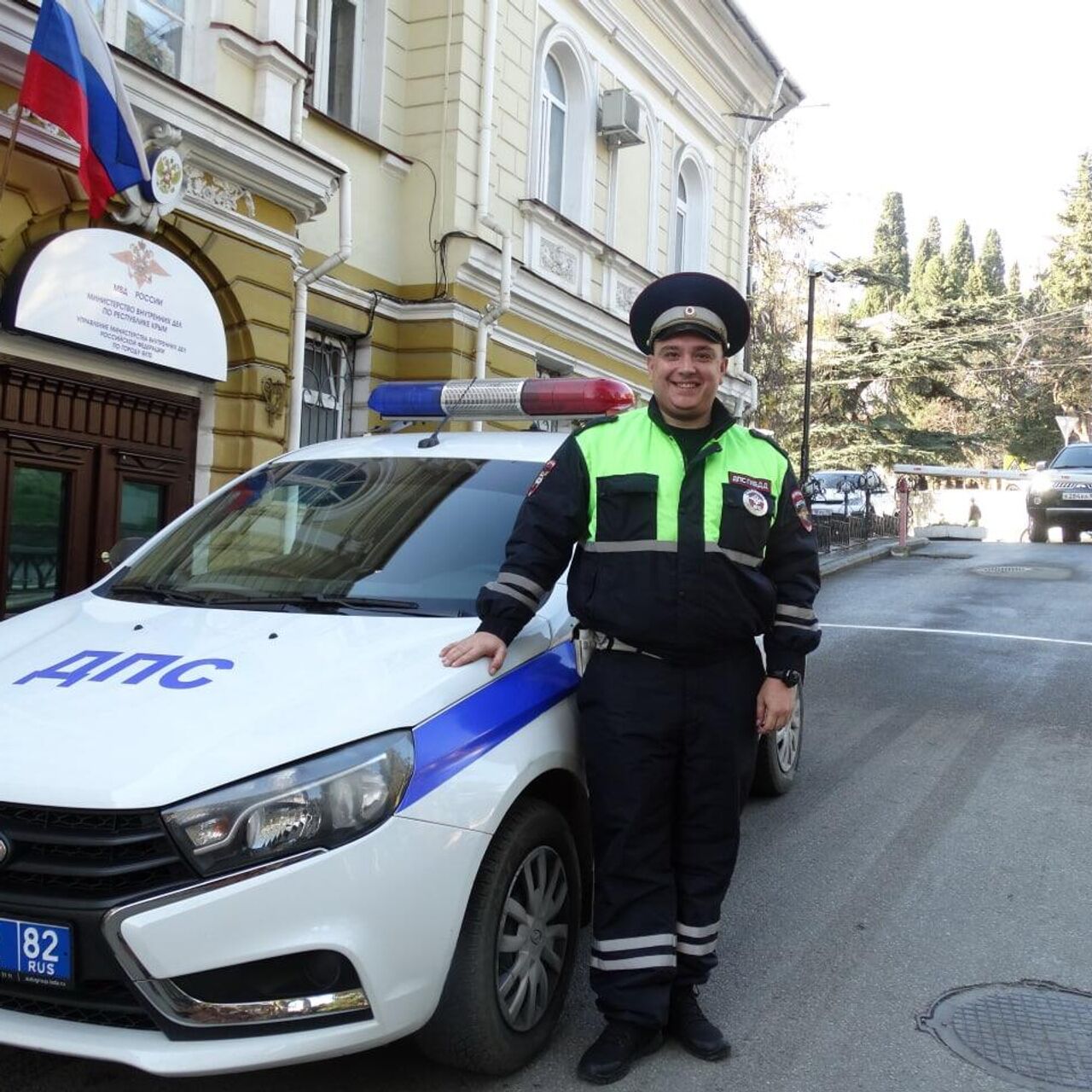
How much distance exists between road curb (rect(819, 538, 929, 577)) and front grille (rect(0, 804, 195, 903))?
15096 mm

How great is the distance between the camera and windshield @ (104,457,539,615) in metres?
3.38

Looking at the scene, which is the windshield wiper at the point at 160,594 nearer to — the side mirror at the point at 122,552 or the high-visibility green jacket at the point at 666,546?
the side mirror at the point at 122,552

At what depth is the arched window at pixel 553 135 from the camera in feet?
46.3

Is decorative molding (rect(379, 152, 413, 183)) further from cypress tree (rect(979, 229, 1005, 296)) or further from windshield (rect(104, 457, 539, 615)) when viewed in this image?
cypress tree (rect(979, 229, 1005, 296))

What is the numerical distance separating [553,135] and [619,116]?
852 mm

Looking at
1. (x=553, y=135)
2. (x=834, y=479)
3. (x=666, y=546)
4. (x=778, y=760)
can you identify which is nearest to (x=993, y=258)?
(x=834, y=479)

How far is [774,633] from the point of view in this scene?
3.14m

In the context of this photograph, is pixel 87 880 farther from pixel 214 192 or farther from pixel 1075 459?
pixel 1075 459

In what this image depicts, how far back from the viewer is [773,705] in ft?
10.2

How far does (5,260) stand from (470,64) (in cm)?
669

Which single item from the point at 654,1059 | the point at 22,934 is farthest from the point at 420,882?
the point at 654,1059

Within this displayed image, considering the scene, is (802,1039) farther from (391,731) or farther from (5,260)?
(5,260)

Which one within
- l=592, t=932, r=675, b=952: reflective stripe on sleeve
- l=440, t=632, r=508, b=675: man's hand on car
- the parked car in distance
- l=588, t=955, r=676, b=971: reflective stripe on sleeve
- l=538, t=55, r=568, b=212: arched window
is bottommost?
l=588, t=955, r=676, b=971: reflective stripe on sleeve

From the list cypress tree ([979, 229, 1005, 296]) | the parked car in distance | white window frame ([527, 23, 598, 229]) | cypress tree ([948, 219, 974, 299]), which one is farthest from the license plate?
cypress tree ([979, 229, 1005, 296])
